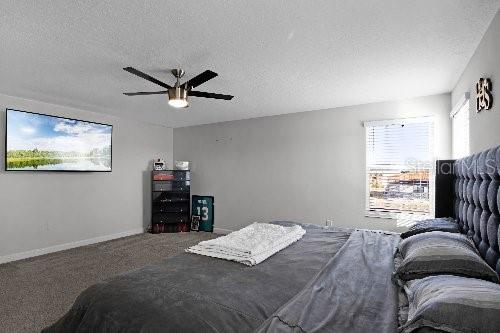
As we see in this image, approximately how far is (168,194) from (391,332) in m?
5.48

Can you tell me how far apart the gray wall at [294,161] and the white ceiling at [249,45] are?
57 centimetres

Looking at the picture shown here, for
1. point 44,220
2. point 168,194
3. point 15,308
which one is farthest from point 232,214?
point 15,308

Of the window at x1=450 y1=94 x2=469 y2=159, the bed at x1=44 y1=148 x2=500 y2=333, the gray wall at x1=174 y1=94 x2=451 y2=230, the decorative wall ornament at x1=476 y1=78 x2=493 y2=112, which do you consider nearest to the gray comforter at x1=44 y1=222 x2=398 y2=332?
the bed at x1=44 y1=148 x2=500 y2=333

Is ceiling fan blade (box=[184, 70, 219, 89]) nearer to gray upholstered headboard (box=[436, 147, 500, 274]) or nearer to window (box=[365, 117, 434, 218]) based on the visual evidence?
gray upholstered headboard (box=[436, 147, 500, 274])

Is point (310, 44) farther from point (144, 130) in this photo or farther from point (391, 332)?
point (144, 130)

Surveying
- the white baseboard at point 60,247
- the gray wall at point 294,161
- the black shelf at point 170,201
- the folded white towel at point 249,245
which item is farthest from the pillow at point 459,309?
the black shelf at point 170,201

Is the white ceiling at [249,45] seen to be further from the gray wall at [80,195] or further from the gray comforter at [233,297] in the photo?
the gray comforter at [233,297]

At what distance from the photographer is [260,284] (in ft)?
4.86

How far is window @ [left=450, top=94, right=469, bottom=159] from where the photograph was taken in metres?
3.01

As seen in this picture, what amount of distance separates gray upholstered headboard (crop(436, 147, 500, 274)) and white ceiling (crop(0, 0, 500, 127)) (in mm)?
1050

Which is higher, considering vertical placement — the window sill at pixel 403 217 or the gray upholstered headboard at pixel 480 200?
the gray upholstered headboard at pixel 480 200

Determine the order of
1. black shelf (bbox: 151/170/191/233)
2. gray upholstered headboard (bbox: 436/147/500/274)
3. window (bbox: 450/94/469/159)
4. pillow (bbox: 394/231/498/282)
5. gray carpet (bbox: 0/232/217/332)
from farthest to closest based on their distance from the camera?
black shelf (bbox: 151/170/191/233)
window (bbox: 450/94/469/159)
gray carpet (bbox: 0/232/217/332)
gray upholstered headboard (bbox: 436/147/500/274)
pillow (bbox: 394/231/498/282)

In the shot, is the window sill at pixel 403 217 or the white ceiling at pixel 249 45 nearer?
the white ceiling at pixel 249 45

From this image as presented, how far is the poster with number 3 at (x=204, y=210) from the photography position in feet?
19.7
